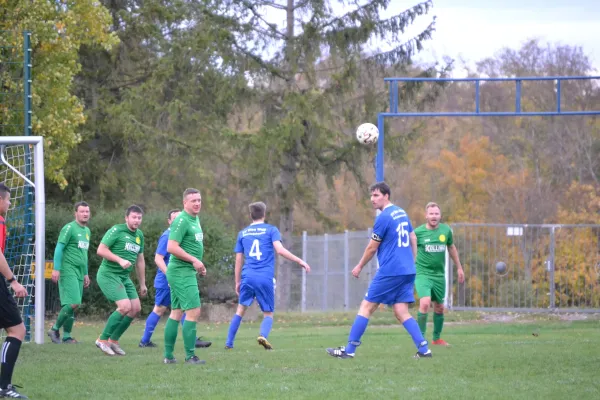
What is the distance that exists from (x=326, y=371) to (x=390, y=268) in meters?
1.80

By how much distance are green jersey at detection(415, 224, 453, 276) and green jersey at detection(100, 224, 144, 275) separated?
13.9 ft

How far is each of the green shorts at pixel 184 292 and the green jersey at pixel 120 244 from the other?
2.21 m

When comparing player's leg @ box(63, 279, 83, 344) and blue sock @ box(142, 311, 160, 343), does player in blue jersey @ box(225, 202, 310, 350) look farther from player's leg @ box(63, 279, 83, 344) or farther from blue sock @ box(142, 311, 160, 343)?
player's leg @ box(63, 279, 83, 344)

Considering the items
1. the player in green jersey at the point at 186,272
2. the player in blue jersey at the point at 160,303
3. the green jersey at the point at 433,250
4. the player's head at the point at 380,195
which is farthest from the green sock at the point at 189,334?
the green jersey at the point at 433,250

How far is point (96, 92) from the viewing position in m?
31.7

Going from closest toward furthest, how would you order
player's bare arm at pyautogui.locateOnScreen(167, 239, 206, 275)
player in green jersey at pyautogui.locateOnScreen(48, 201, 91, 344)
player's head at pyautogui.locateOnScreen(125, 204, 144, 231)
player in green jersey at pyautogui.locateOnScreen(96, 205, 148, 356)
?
player's bare arm at pyautogui.locateOnScreen(167, 239, 206, 275) < player in green jersey at pyautogui.locateOnScreen(96, 205, 148, 356) < player's head at pyautogui.locateOnScreen(125, 204, 144, 231) < player in green jersey at pyautogui.locateOnScreen(48, 201, 91, 344)

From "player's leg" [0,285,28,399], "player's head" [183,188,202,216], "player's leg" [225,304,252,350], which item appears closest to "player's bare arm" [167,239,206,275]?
"player's head" [183,188,202,216]

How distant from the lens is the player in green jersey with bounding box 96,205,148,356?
12219 mm

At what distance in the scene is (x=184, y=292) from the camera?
1044 centimetres

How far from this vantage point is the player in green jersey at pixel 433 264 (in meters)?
13.4

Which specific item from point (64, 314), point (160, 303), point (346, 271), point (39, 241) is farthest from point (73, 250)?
point (346, 271)

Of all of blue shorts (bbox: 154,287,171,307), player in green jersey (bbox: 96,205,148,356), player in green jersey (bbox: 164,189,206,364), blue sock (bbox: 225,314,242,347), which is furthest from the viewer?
blue shorts (bbox: 154,287,171,307)

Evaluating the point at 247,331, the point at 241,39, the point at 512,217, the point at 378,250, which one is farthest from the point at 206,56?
the point at 378,250

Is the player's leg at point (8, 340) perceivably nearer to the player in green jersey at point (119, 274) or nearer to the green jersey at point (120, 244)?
the player in green jersey at point (119, 274)
